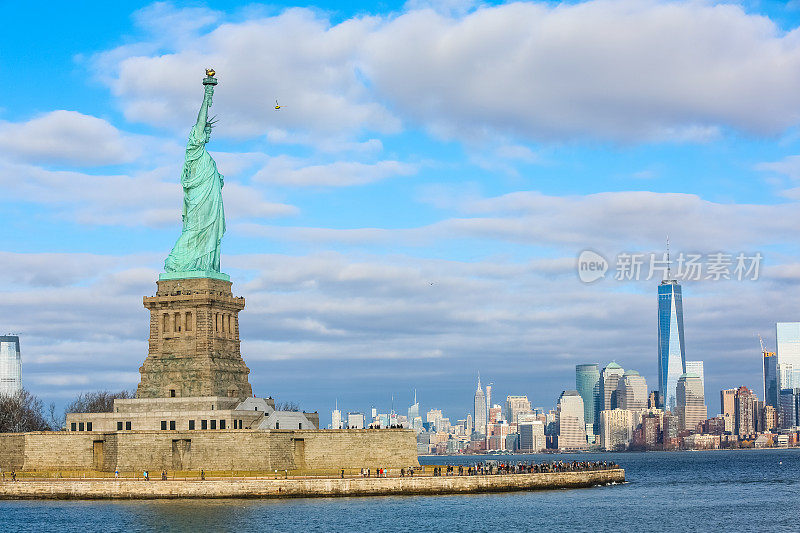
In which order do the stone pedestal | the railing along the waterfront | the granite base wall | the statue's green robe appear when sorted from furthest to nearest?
1. the statue's green robe
2. the stone pedestal
3. the railing along the waterfront
4. the granite base wall

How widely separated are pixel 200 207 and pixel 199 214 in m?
0.65

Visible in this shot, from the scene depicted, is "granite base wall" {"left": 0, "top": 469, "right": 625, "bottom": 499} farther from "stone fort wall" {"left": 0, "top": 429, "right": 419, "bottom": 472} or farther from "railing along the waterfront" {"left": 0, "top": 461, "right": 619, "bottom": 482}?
"stone fort wall" {"left": 0, "top": 429, "right": 419, "bottom": 472}

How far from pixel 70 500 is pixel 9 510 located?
694cm

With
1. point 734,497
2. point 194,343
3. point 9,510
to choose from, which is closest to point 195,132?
point 194,343

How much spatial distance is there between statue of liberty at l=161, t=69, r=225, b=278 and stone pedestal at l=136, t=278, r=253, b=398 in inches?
83.2

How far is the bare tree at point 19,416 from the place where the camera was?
126 meters

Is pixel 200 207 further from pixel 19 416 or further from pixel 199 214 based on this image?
pixel 19 416

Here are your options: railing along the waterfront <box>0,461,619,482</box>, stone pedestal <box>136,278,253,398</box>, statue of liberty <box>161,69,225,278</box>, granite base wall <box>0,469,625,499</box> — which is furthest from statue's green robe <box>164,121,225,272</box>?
granite base wall <box>0,469,625,499</box>

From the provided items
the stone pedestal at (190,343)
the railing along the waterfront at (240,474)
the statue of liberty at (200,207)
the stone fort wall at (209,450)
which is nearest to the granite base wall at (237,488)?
the railing along the waterfront at (240,474)

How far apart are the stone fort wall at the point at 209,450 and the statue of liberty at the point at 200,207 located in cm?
1634

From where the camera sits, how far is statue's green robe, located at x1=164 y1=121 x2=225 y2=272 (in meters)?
103

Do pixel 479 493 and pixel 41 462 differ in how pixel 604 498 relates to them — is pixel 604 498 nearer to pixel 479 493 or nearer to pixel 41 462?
pixel 479 493

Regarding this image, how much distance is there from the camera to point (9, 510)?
83.9 metres

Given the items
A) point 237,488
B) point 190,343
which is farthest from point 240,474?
point 190,343
